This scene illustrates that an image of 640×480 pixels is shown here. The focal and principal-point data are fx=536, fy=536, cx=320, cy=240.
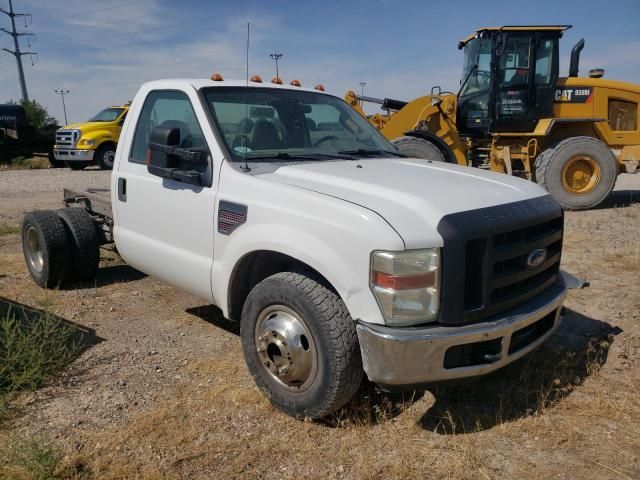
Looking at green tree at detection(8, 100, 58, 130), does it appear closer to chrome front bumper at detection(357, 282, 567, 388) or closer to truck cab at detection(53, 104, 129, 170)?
truck cab at detection(53, 104, 129, 170)

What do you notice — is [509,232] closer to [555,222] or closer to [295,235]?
[555,222]

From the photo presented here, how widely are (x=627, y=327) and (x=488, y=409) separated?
1.90m

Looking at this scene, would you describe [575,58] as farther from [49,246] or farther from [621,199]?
[49,246]

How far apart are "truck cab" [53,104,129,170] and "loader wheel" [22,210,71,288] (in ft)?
41.4

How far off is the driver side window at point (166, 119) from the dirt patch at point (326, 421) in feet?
4.94

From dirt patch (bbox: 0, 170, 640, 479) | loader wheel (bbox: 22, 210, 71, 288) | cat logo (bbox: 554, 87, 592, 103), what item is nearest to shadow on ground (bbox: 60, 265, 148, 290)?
loader wheel (bbox: 22, 210, 71, 288)

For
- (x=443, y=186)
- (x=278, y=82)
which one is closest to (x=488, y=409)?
(x=443, y=186)

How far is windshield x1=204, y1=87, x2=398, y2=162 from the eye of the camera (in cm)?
363

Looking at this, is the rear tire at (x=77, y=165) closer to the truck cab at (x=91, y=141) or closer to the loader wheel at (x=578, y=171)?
the truck cab at (x=91, y=141)

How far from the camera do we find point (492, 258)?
2656mm

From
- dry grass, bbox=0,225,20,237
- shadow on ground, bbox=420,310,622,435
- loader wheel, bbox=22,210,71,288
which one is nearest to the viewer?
shadow on ground, bbox=420,310,622,435

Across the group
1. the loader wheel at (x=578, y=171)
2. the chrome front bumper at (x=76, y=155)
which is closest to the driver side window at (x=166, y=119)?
the loader wheel at (x=578, y=171)

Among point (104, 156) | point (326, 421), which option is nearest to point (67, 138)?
point (104, 156)

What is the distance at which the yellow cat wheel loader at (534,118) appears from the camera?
9.52 metres
